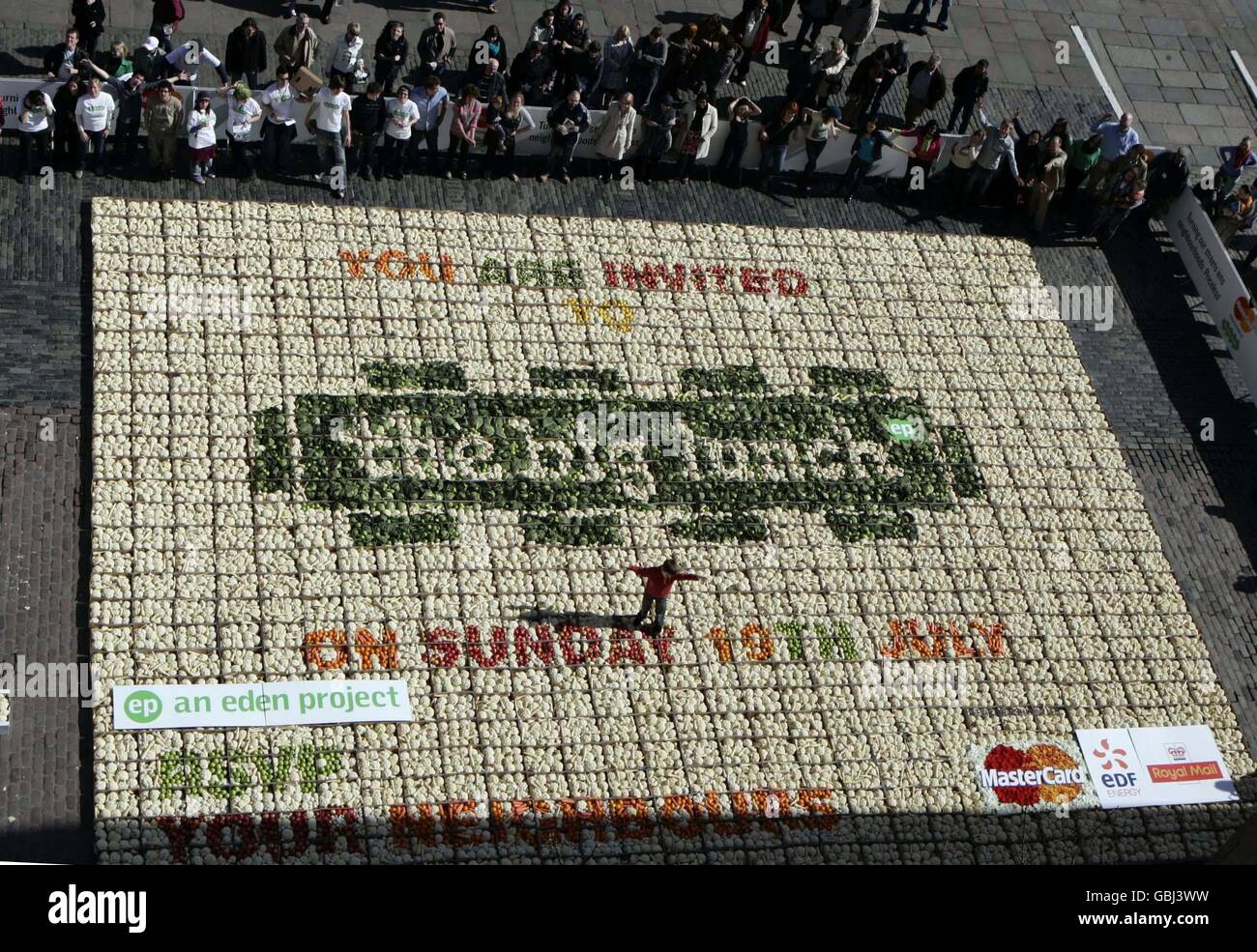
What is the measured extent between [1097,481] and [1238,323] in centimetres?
522

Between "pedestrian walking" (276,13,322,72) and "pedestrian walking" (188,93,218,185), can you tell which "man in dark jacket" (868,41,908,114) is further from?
"pedestrian walking" (188,93,218,185)

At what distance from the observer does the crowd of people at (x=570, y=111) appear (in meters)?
29.8

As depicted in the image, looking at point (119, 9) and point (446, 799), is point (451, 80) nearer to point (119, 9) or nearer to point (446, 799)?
point (119, 9)

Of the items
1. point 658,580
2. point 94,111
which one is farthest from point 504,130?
point 658,580

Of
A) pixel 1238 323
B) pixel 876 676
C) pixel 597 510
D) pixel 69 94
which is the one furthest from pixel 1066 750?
pixel 69 94

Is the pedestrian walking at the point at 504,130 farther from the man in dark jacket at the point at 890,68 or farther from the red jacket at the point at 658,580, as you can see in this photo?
the red jacket at the point at 658,580

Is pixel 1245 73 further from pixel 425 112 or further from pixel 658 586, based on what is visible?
pixel 658 586

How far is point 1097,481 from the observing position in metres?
29.4

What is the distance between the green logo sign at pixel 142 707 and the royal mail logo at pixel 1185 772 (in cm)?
1412

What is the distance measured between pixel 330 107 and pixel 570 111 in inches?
168

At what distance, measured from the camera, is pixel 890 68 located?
113 feet

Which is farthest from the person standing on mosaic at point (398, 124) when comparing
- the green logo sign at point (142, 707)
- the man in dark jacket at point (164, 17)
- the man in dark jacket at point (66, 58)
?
the green logo sign at point (142, 707)

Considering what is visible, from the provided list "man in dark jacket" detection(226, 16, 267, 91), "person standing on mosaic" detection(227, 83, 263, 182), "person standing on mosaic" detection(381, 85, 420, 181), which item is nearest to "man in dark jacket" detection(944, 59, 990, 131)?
"person standing on mosaic" detection(381, 85, 420, 181)
